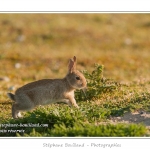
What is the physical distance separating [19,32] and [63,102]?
13.6 m

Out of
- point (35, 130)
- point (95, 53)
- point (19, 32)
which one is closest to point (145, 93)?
point (35, 130)

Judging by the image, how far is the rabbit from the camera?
34.7 ft

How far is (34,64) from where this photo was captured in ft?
64.4

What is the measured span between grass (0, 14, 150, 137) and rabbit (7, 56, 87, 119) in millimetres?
246

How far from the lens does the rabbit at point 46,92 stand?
10570 millimetres

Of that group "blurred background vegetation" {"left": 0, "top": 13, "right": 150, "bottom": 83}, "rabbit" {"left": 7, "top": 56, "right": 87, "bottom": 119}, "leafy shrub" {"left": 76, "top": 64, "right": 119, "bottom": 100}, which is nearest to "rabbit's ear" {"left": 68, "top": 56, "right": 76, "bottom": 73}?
"rabbit" {"left": 7, "top": 56, "right": 87, "bottom": 119}

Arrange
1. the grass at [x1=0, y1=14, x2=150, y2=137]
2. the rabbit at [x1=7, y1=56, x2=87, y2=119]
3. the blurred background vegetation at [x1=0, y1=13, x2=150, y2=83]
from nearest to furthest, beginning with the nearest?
the grass at [x1=0, y1=14, x2=150, y2=137] < the rabbit at [x1=7, y1=56, x2=87, y2=119] < the blurred background vegetation at [x1=0, y1=13, x2=150, y2=83]

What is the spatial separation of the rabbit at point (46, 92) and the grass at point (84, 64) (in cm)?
25

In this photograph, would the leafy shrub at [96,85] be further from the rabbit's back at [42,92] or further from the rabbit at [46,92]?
the rabbit's back at [42,92]

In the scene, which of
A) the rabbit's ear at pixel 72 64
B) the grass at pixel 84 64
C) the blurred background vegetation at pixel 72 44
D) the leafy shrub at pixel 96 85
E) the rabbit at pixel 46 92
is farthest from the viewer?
the blurred background vegetation at pixel 72 44

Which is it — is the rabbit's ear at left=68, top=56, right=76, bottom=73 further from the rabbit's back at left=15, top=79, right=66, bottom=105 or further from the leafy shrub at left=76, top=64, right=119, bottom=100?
the leafy shrub at left=76, top=64, right=119, bottom=100

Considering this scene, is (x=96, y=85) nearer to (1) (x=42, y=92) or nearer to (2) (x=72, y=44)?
(1) (x=42, y=92)

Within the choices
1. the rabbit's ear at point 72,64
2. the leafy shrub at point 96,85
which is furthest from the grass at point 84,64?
the rabbit's ear at point 72,64

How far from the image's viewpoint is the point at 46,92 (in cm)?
1082
